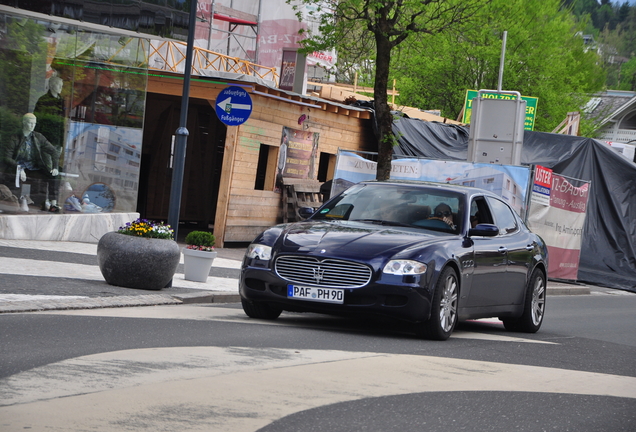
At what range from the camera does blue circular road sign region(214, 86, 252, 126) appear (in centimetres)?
1517

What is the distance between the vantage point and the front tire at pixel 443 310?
9.00 meters

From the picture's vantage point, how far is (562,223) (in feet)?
74.9

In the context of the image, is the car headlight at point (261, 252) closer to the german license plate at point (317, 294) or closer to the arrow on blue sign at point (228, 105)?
the german license plate at point (317, 294)

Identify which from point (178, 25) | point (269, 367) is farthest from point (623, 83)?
point (269, 367)

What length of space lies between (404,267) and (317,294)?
2.72 ft

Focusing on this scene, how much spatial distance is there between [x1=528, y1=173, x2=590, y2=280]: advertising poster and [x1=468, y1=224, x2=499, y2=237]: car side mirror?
11723 mm

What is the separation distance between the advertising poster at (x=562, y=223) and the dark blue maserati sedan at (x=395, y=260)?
11176 millimetres

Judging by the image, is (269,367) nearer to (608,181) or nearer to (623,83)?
(608,181)

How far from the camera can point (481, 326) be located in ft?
39.7

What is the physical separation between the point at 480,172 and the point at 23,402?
1661 centimetres

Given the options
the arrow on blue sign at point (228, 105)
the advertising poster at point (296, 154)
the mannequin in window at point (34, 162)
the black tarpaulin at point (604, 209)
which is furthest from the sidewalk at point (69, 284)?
the black tarpaulin at point (604, 209)

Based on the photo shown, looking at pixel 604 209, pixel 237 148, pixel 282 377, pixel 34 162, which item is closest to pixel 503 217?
pixel 282 377

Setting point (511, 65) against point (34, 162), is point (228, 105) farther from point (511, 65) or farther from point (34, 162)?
point (511, 65)

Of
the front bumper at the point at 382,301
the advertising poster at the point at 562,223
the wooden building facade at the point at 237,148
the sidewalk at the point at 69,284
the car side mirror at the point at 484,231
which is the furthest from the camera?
the advertising poster at the point at 562,223
